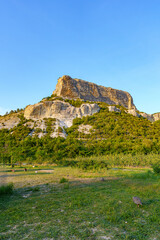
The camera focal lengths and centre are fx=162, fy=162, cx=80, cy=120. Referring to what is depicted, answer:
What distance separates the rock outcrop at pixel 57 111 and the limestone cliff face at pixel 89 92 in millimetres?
18069

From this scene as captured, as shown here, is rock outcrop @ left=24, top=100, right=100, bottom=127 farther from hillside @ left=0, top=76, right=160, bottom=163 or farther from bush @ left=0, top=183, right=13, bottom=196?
bush @ left=0, top=183, right=13, bottom=196

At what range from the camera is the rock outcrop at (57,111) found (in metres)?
57.2

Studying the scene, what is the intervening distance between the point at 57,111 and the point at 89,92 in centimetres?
3491

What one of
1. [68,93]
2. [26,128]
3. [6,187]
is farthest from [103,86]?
[6,187]

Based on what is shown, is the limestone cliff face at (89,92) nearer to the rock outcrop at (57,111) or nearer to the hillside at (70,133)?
the hillside at (70,133)

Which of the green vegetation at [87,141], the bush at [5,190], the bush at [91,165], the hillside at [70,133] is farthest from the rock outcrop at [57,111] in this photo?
the bush at [5,190]

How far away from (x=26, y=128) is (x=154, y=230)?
4790 centimetres

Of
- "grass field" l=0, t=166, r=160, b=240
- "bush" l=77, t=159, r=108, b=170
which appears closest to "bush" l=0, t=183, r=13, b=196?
"grass field" l=0, t=166, r=160, b=240

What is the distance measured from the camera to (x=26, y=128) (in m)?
48.7

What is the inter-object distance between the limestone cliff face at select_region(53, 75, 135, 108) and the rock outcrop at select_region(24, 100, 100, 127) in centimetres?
1807

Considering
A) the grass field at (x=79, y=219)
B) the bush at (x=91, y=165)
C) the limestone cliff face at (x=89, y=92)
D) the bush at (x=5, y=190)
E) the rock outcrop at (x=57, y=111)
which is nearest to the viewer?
the grass field at (x=79, y=219)

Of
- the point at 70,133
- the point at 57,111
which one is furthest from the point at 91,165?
the point at 57,111

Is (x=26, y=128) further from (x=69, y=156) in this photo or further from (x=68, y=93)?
(x=68, y=93)

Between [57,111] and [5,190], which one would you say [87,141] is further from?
[5,190]
